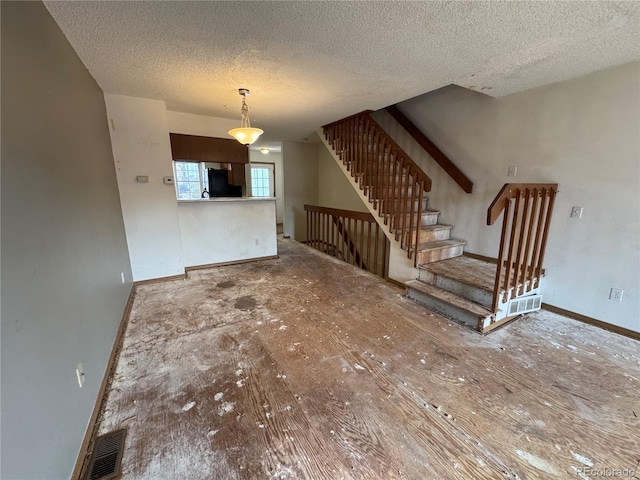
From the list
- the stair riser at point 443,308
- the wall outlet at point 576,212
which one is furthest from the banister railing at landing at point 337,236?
the wall outlet at point 576,212

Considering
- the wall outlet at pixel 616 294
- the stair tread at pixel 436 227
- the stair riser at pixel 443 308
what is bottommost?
the stair riser at pixel 443 308

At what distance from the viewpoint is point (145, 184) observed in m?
3.28

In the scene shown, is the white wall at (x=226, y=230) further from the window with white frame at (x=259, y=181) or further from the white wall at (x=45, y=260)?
the window with white frame at (x=259, y=181)

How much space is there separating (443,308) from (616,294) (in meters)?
1.47

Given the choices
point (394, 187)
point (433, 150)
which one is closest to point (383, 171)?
point (394, 187)

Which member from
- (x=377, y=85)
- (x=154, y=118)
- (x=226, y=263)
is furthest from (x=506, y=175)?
(x=154, y=118)

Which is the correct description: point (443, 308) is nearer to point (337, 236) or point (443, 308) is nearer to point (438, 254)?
point (438, 254)

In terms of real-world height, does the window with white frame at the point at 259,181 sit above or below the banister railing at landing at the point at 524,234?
above

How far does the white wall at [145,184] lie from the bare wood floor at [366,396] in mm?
1041

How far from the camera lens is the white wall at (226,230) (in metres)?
3.87

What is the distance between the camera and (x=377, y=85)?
2.77m

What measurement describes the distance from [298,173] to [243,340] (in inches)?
195

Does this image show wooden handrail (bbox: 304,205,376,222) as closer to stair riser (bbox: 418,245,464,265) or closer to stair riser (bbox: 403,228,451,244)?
stair riser (bbox: 403,228,451,244)

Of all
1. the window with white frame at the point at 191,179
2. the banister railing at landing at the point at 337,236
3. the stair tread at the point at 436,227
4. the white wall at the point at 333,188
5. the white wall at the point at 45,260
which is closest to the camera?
the white wall at the point at 45,260
